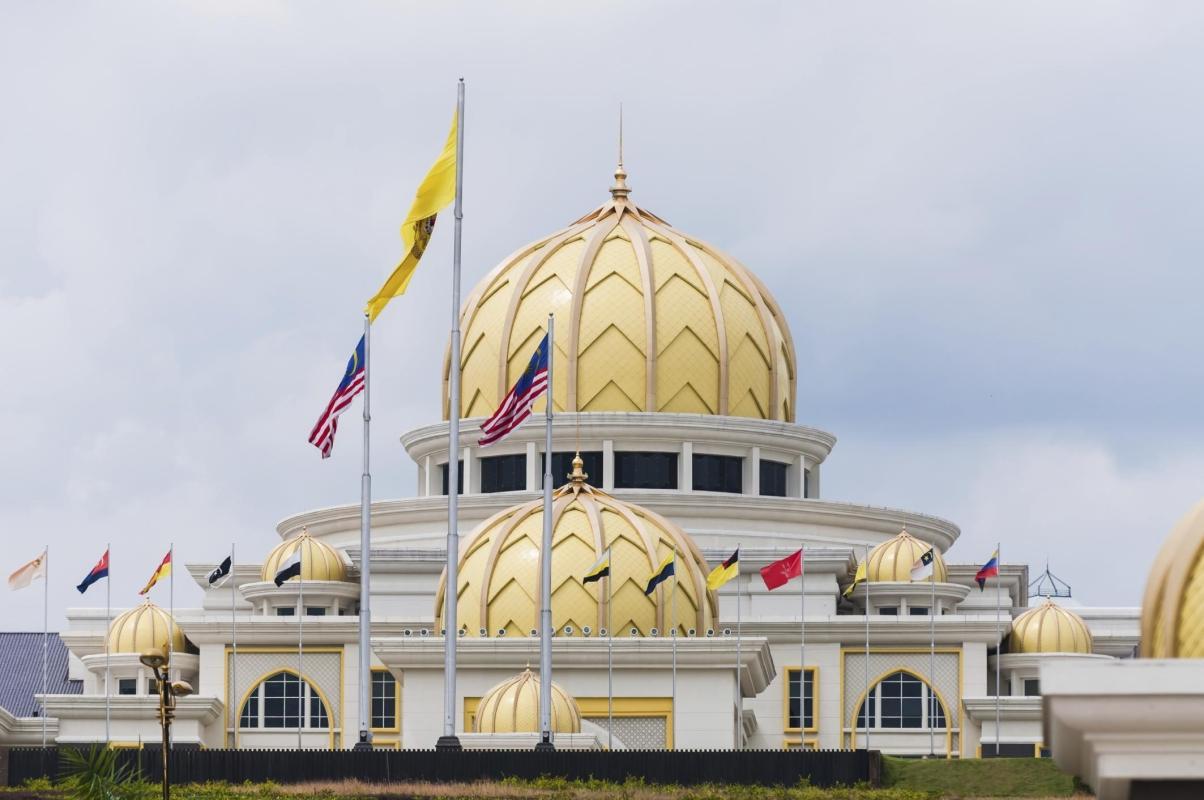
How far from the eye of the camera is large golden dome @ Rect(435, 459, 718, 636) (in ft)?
169

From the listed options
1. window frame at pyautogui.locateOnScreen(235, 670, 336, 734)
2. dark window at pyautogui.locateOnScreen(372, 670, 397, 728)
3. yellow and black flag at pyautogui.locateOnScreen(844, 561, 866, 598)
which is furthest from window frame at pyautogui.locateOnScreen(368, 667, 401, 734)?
yellow and black flag at pyautogui.locateOnScreen(844, 561, 866, 598)

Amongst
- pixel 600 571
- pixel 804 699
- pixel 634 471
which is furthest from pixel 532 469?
pixel 600 571

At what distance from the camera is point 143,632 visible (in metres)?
60.0

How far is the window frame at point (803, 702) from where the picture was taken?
190 ft

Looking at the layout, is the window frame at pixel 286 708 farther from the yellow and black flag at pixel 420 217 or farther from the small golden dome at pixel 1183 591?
the small golden dome at pixel 1183 591

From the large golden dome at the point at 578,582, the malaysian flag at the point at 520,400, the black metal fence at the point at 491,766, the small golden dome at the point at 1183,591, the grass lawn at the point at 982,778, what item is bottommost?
the grass lawn at the point at 982,778

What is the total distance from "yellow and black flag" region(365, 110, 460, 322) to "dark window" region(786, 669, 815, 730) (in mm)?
21749

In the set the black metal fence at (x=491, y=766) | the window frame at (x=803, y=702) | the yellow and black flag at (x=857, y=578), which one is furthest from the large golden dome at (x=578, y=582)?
the black metal fence at (x=491, y=766)

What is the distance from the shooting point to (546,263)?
64938mm

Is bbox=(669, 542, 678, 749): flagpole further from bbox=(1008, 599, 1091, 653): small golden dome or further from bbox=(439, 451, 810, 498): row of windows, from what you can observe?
bbox=(1008, 599, 1091, 653): small golden dome

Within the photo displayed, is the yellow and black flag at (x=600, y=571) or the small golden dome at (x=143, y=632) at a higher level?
the yellow and black flag at (x=600, y=571)

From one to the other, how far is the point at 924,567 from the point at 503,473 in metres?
11.0

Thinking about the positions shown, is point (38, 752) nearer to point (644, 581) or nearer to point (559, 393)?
point (644, 581)

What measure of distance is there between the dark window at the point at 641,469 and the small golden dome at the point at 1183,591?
52.7m
